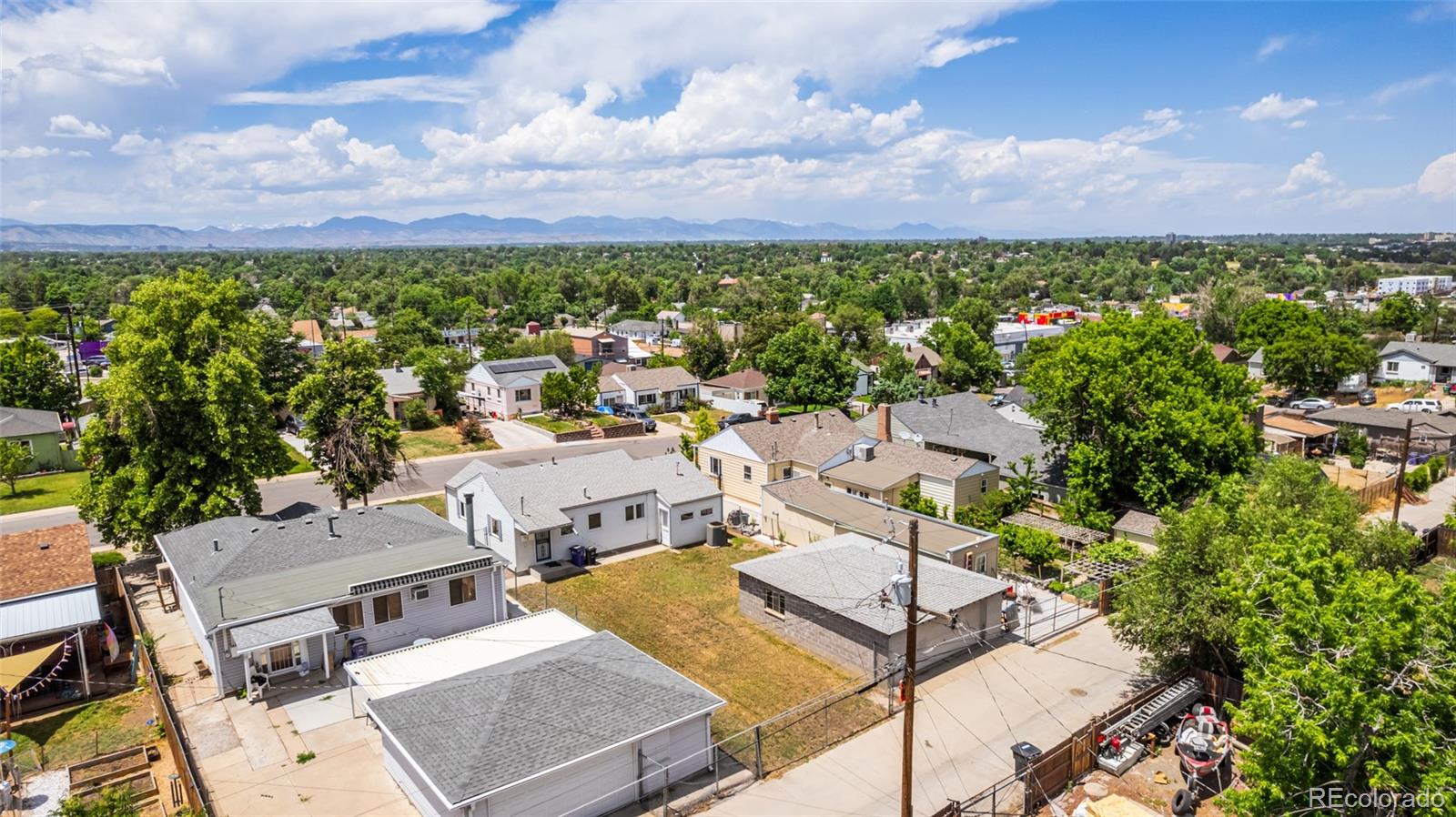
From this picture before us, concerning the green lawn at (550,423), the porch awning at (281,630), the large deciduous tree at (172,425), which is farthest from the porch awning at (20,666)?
the green lawn at (550,423)

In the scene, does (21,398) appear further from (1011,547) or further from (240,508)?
(1011,547)

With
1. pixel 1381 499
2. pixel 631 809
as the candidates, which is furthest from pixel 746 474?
pixel 1381 499

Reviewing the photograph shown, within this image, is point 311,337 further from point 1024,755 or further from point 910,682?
point 910,682

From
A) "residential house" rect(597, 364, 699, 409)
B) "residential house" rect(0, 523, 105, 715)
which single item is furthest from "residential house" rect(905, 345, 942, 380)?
"residential house" rect(0, 523, 105, 715)

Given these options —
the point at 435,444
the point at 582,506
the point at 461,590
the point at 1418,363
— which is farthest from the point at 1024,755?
the point at 1418,363

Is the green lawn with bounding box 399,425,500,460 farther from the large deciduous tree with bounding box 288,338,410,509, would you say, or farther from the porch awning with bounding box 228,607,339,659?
the porch awning with bounding box 228,607,339,659
